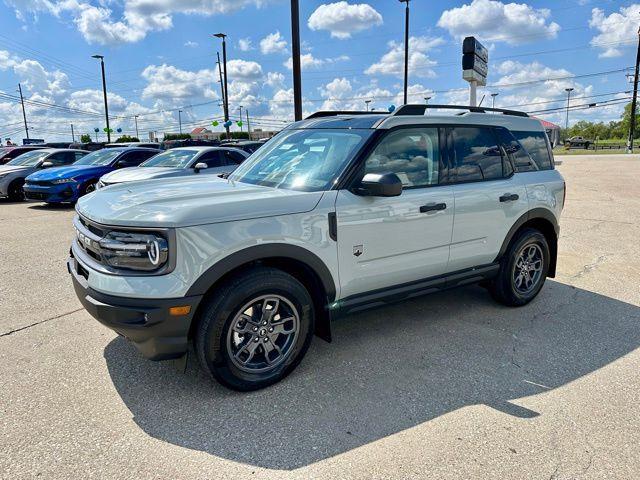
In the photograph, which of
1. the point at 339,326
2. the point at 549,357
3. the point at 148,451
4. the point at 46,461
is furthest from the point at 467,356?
the point at 46,461

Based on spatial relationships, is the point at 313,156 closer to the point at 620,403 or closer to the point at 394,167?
the point at 394,167

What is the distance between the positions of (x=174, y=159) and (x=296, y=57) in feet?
12.6

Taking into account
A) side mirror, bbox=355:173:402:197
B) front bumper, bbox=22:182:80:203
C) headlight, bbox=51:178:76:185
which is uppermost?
side mirror, bbox=355:173:402:197

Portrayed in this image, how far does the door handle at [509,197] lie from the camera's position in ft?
14.2

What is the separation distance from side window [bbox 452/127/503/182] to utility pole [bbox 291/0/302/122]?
7.97m

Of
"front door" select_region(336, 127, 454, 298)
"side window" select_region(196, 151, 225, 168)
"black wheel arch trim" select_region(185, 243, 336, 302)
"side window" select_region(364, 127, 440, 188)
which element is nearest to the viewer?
"black wheel arch trim" select_region(185, 243, 336, 302)

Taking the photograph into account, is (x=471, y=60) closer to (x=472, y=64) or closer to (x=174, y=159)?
(x=472, y=64)

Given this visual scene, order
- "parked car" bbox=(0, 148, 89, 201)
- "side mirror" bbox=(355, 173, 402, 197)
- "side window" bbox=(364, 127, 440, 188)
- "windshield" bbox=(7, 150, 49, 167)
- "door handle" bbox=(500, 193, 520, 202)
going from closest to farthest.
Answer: "side mirror" bbox=(355, 173, 402, 197) < "side window" bbox=(364, 127, 440, 188) < "door handle" bbox=(500, 193, 520, 202) < "parked car" bbox=(0, 148, 89, 201) < "windshield" bbox=(7, 150, 49, 167)

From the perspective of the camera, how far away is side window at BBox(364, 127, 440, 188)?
360 centimetres

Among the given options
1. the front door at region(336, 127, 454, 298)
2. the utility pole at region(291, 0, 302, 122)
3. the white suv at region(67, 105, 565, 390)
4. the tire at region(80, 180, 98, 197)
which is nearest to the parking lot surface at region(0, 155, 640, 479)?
the white suv at region(67, 105, 565, 390)

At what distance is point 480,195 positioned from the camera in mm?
4145

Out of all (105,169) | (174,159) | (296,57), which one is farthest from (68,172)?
(296,57)

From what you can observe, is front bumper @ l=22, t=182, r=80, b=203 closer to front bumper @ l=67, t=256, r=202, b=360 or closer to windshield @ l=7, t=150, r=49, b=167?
windshield @ l=7, t=150, r=49, b=167

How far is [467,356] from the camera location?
3.71 metres
